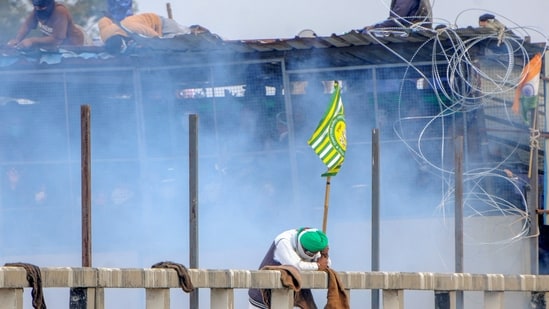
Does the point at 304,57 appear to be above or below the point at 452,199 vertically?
above

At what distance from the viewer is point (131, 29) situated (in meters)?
13.9

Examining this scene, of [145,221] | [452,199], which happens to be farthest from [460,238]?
[145,221]

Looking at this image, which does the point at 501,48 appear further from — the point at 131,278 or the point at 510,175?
the point at 131,278

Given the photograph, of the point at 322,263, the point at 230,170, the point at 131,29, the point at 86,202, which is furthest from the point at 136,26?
the point at 322,263

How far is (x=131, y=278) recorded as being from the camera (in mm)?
8125

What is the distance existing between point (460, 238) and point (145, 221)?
12.3 ft

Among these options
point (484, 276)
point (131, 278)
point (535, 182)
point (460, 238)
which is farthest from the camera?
point (535, 182)

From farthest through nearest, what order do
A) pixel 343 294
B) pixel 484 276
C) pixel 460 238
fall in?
pixel 460 238, pixel 484 276, pixel 343 294

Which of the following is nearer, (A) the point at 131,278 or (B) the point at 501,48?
(A) the point at 131,278

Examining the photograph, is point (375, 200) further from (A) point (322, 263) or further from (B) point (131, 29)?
(B) point (131, 29)

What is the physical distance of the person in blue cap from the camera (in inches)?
361

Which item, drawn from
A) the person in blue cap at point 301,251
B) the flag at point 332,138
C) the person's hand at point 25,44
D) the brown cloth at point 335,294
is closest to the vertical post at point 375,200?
the flag at point 332,138

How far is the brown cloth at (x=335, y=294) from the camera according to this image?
8578mm

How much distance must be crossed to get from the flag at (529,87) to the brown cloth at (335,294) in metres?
5.82
